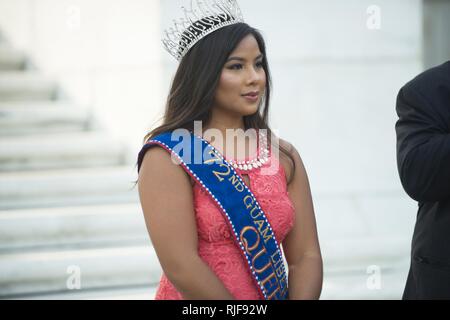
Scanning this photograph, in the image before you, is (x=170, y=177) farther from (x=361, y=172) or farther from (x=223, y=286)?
(x=361, y=172)

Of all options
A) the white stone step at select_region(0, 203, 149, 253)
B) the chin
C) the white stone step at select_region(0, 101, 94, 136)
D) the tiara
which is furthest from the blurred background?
the chin

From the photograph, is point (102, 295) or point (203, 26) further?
point (102, 295)

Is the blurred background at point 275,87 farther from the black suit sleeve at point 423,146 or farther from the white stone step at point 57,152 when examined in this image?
the black suit sleeve at point 423,146

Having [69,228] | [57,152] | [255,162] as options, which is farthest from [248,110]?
[57,152]

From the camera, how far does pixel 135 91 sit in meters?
5.56

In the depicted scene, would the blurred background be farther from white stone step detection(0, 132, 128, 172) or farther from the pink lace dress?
the pink lace dress

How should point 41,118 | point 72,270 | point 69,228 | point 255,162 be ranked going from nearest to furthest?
1. point 255,162
2. point 72,270
3. point 69,228
4. point 41,118

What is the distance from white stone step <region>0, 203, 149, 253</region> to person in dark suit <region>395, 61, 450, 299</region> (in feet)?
8.44

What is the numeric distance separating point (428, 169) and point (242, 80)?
586mm

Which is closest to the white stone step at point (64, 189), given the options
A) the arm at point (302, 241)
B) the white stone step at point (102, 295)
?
the white stone step at point (102, 295)

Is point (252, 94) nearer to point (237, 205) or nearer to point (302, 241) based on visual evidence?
point (237, 205)

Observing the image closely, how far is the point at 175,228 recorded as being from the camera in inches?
85.6

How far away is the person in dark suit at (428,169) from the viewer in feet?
7.22

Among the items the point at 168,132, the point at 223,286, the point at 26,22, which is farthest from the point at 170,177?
the point at 26,22
